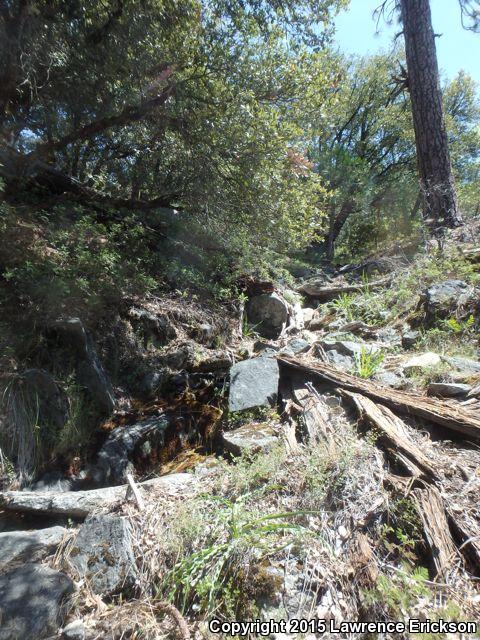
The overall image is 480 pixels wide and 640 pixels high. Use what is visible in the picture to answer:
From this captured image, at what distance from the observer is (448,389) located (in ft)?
10.8

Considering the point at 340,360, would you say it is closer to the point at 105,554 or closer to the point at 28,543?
the point at 105,554

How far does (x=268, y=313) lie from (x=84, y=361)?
299 centimetres

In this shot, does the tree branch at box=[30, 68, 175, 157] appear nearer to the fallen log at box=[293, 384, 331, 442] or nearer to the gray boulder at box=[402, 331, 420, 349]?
the fallen log at box=[293, 384, 331, 442]

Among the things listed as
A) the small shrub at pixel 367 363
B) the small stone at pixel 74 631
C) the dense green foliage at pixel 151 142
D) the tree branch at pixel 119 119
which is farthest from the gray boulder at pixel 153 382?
the tree branch at pixel 119 119

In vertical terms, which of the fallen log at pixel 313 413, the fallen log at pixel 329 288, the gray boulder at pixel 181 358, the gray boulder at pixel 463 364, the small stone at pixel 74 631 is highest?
the fallen log at pixel 329 288

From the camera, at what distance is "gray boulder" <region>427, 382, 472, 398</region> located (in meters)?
3.25

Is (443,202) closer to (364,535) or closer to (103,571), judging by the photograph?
(364,535)

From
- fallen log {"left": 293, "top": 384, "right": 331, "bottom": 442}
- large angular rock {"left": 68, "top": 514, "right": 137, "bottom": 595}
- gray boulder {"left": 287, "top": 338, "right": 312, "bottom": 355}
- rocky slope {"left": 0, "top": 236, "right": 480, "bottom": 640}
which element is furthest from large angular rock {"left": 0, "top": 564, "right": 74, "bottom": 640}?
gray boulder {"left": 287, "top": 338, "right": 312, "bottom": 355}

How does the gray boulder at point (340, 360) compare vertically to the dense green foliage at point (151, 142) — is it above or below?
below

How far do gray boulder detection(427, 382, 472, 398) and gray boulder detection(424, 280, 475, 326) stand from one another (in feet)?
5.12

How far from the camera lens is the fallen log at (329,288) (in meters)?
6.58

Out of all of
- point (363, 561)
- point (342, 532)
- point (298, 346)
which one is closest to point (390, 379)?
point (298, 346)

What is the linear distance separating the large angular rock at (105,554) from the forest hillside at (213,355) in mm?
15

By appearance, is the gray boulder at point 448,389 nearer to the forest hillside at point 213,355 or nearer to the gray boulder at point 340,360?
the forest hillside at point 213,355
